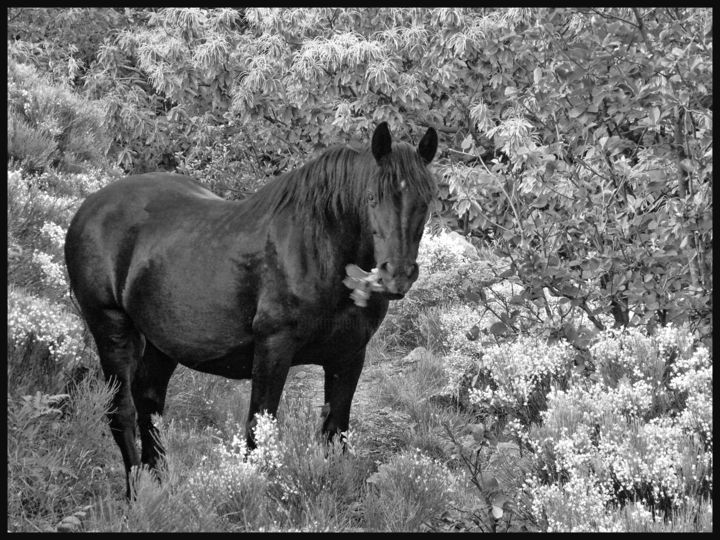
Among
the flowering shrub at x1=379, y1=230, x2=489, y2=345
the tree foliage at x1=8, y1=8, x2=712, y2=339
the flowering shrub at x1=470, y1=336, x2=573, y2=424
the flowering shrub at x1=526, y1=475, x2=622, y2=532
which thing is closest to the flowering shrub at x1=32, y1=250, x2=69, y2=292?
the tree foliage at x1=8, y1=8, x2=712, y2=339

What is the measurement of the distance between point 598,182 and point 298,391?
2.66 meters

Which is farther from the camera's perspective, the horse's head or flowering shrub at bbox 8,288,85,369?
flowering shrub at bbox 8,288,85,369

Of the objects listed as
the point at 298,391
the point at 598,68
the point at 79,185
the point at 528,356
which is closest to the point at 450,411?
the point at 528,356

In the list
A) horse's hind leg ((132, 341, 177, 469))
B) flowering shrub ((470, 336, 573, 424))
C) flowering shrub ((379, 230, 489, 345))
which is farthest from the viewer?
flowering shrub ((379, 230, 489, 345))

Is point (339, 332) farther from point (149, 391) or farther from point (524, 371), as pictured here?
point (524, 371)

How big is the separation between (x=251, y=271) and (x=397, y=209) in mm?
978

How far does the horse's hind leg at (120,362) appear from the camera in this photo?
16.6 ft

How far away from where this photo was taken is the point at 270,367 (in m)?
4.42

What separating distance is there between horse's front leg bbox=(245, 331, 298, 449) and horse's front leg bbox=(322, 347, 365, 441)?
1.07 feet

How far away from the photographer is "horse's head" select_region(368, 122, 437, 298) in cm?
391

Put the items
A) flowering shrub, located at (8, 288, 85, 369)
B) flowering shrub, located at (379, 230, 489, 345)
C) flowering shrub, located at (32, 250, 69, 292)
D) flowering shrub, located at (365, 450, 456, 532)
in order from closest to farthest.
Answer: flowering shrub, located at (365, 450, 456, 532) < flowering shrub, located at (8, 288, 85, 369) < flowering shrub, located at (32, 250, 69, 292) < flowering shrub, located at (379, 230, 489, 345)

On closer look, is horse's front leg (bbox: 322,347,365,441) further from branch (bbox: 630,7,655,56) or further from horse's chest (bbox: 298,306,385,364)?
branch (bbox: 630,7,655,56)

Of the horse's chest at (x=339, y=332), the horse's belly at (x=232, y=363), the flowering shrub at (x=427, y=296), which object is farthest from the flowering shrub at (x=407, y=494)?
the flowering shrub at (x=427, y=296)

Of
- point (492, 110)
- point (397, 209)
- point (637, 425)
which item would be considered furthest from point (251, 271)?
point (492, 110)
